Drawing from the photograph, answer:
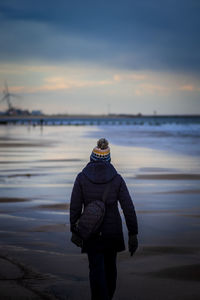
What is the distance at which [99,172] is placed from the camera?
4.73 metres

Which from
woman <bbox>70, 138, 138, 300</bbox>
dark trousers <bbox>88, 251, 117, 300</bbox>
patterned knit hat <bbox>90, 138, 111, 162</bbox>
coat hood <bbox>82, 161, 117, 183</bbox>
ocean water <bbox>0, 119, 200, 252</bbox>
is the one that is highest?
patterned knit hat <bbox>90, 138, 111, 162</bbox>

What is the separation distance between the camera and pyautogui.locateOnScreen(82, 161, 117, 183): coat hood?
4.70 meters

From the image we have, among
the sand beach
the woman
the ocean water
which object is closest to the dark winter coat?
the woman

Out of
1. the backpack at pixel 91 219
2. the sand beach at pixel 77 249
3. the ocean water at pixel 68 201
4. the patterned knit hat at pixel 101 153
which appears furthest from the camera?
the ocean water at pixel 68 201

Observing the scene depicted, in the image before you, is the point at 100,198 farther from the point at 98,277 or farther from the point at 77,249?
the point at 77,249

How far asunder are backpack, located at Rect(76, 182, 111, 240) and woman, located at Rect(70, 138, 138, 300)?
0.08 meters

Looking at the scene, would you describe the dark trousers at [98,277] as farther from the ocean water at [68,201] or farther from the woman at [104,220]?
the ocean water at [68,201]

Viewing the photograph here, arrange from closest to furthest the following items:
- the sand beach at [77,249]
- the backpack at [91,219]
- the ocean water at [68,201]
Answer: the backpack at [91,219], the sand beach at [77,249], the ocean water at [68,201]

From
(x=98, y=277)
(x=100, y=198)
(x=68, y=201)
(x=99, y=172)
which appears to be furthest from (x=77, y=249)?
(x=68, y=201)

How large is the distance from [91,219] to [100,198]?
0.24 m

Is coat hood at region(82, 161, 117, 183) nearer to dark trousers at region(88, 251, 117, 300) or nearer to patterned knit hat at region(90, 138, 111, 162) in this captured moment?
patterned knit hat at region(90, 138, 111, 162)

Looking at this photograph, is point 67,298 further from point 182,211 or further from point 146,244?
point 182,211

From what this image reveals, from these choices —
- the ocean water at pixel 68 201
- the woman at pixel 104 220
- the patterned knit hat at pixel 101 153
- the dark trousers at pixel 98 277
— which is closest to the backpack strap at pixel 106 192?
the woman at pixel 104 220

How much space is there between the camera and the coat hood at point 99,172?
4.70m
